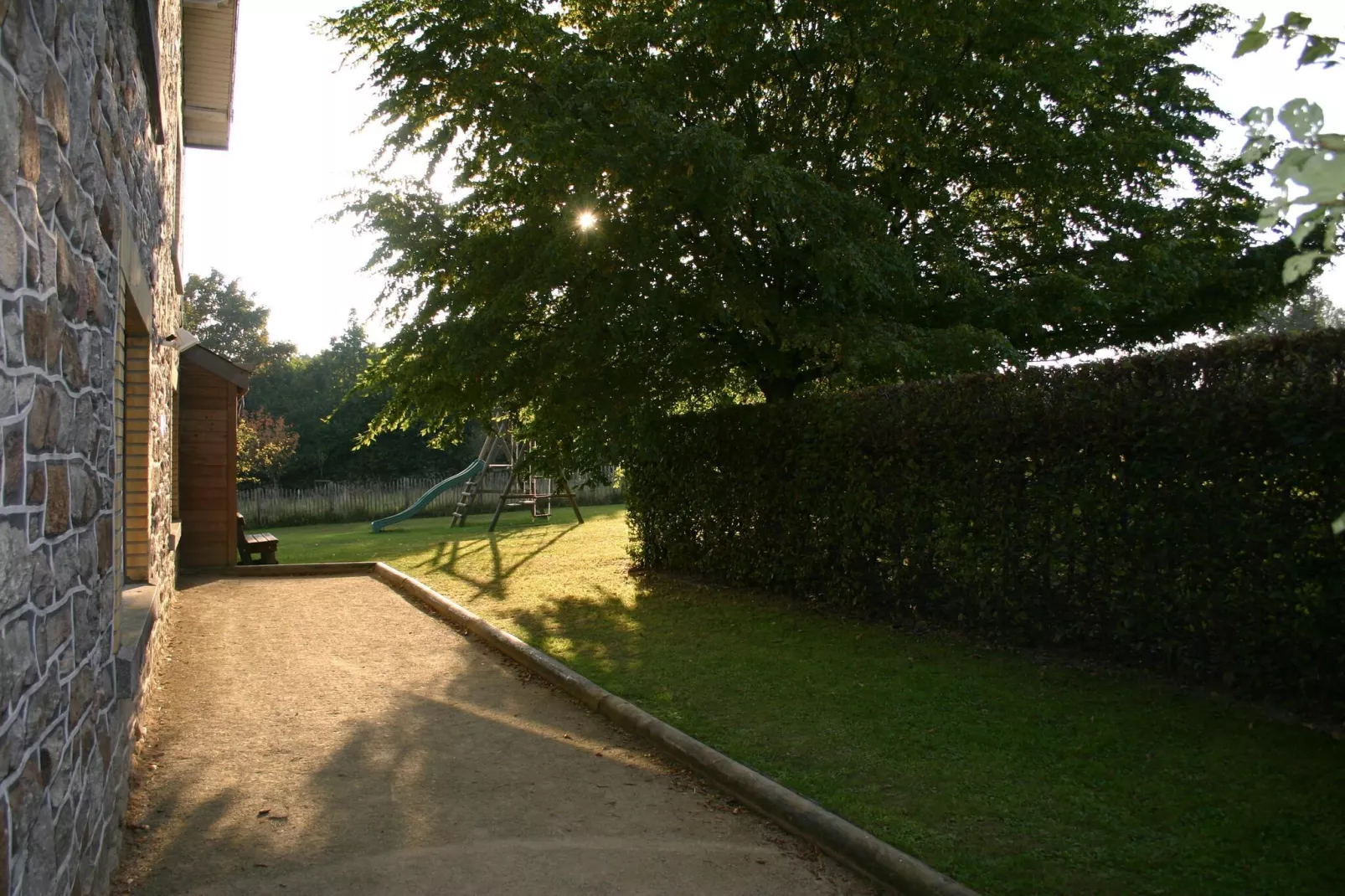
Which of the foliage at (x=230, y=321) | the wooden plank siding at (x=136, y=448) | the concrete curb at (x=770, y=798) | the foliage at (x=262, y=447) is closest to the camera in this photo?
the concrete curb at (x=770, y=798)

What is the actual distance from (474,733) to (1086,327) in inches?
388

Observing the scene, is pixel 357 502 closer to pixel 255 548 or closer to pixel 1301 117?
pixel 255 548

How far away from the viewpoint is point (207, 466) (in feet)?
46.0

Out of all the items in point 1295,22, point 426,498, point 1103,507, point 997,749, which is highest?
point 1295,22

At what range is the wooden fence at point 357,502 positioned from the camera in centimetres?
2750

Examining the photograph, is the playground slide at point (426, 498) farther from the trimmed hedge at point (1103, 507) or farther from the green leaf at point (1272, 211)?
the green leaf at point (1272, 211)

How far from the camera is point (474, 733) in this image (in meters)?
6.14

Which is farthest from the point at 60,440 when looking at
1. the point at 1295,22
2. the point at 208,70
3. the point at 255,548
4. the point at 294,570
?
the point at 255,548

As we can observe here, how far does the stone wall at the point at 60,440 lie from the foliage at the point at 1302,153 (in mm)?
2390

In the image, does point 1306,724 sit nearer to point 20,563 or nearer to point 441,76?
point 20,563

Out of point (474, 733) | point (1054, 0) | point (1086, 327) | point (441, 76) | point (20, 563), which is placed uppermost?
point (1054, 0)

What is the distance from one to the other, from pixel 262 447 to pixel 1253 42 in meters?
32.6

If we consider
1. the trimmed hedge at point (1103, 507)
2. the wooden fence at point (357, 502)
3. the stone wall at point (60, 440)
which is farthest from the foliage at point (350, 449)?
the stone wall at point (60, 440)

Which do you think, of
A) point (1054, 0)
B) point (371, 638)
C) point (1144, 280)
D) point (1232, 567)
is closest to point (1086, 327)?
point (1144, 280)
